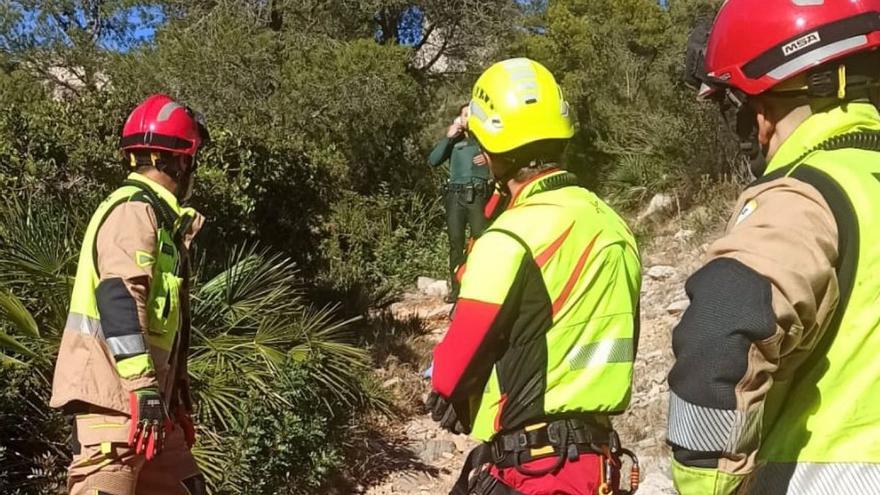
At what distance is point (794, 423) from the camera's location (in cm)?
152

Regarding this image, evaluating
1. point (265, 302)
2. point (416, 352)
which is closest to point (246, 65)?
point (416, 352)

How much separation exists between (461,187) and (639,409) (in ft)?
10.4

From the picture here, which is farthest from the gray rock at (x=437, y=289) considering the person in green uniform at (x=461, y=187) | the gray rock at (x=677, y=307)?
the gray rock at (x=677, y=307)

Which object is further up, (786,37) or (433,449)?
(786,37)

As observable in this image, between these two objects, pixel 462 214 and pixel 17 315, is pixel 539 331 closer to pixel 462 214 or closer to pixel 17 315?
pixel 17 315

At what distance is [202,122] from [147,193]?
569 millimetres

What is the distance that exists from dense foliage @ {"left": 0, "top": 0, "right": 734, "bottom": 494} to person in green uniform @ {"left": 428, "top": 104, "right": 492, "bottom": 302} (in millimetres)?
1049

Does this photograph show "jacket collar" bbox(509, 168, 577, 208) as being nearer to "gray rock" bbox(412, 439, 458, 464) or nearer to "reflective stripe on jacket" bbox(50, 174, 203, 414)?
"reflective stripe on jacket" bbox(50, 174, 203, 414)

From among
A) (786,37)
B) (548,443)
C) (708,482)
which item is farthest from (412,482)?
(786,37)

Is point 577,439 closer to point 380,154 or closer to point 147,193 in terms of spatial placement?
point 147,193

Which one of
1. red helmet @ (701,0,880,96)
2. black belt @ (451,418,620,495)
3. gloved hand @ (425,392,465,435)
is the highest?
red helmet @ (701,0,880,96)

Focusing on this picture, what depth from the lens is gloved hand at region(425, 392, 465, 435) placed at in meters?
2.54

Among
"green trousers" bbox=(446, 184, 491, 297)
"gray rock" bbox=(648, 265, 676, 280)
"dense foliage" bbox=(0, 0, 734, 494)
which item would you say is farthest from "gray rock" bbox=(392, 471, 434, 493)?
"gray rock" bbox=(648, 265, 676, 280)

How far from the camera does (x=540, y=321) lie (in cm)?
245
